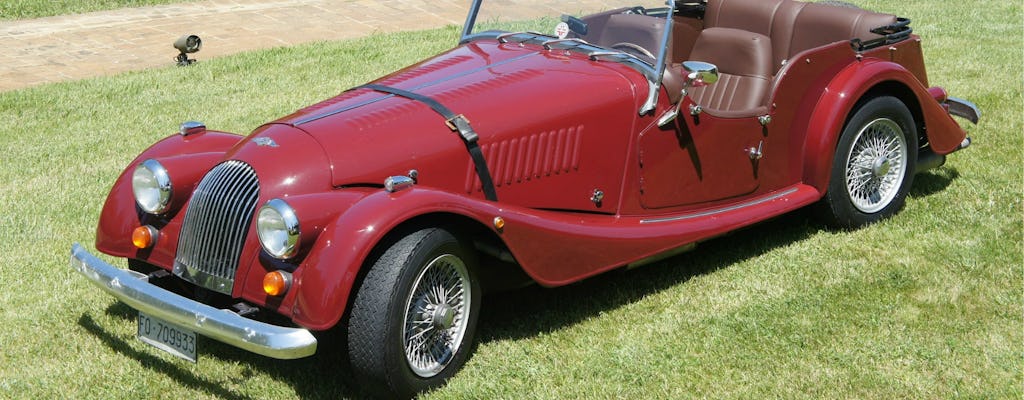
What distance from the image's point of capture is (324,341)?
4.27 metres

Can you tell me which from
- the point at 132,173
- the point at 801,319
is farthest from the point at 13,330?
the point at 801,319

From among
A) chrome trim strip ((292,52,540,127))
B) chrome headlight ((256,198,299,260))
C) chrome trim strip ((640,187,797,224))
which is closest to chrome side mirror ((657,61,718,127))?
chrome trim strip ((640,187,797,224))

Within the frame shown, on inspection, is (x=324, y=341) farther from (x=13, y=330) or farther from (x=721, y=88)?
(x=721, y=88)

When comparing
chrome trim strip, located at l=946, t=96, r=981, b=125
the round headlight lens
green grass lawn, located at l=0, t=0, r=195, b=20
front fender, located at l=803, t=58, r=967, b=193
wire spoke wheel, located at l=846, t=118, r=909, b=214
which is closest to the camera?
the round headlight lens

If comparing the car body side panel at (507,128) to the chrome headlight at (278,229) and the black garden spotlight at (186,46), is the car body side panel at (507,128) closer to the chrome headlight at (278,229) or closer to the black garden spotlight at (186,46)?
the chrome headlight at (278,229)

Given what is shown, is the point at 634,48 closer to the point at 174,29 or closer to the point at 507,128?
the point at 507,128

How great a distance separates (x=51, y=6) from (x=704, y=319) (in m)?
10.2

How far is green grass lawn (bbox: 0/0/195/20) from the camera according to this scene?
12219 mm

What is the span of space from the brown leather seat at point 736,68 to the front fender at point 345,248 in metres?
2.45

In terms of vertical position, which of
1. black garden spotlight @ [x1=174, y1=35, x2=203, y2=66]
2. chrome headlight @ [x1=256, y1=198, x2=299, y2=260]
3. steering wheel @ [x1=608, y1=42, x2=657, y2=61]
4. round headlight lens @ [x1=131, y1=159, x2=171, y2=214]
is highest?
steering wheel @ [x1=608, y1=42, x2=657, y2=61]

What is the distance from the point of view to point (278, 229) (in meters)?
4.07

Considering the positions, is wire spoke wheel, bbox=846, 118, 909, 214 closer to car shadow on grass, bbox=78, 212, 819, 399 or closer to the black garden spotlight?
car shadow on grass, bbox=78, 212, 819, 399

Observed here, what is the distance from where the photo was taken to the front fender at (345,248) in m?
3.94

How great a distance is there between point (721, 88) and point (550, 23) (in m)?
1.22
